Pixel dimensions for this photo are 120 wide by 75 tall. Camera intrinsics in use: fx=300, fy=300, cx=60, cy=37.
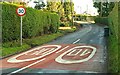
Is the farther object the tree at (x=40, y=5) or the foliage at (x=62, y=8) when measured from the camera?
the tree at (x=40, y=5)

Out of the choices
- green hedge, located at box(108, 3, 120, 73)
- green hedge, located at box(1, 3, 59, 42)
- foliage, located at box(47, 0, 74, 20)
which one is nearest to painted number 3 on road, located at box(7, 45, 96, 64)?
green hedge, located at box(108, 3, 120, 73)

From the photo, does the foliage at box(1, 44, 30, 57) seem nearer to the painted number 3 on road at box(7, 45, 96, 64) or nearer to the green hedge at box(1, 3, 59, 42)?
the painted number 3 on road at box(7, 45, 96, 64)

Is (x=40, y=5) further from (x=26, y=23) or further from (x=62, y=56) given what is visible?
(x=62, y=56)

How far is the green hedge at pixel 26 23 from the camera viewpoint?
22.0 metres

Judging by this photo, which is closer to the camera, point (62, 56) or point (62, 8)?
point (62, 56)

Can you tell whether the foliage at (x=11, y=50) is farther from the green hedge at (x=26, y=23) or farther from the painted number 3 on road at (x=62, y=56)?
the green hedge at (x=26, y=23)

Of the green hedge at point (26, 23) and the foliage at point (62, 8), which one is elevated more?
the foliage at point (62, 8)

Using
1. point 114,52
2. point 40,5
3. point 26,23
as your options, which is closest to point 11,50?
point 26,23

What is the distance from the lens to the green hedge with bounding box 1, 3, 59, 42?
22016 mm

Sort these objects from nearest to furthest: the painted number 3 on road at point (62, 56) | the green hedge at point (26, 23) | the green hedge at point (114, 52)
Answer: the green hedge at point (114, 52) → the painted number 3 on road at point (62, 56) → the green hedge at point (26, 23)

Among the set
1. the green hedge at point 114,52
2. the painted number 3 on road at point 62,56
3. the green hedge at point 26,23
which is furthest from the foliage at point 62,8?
the green hedge at point 114,52

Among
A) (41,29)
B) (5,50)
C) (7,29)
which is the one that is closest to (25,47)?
(7,29)

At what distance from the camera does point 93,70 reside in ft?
43.3

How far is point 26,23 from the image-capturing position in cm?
2688
